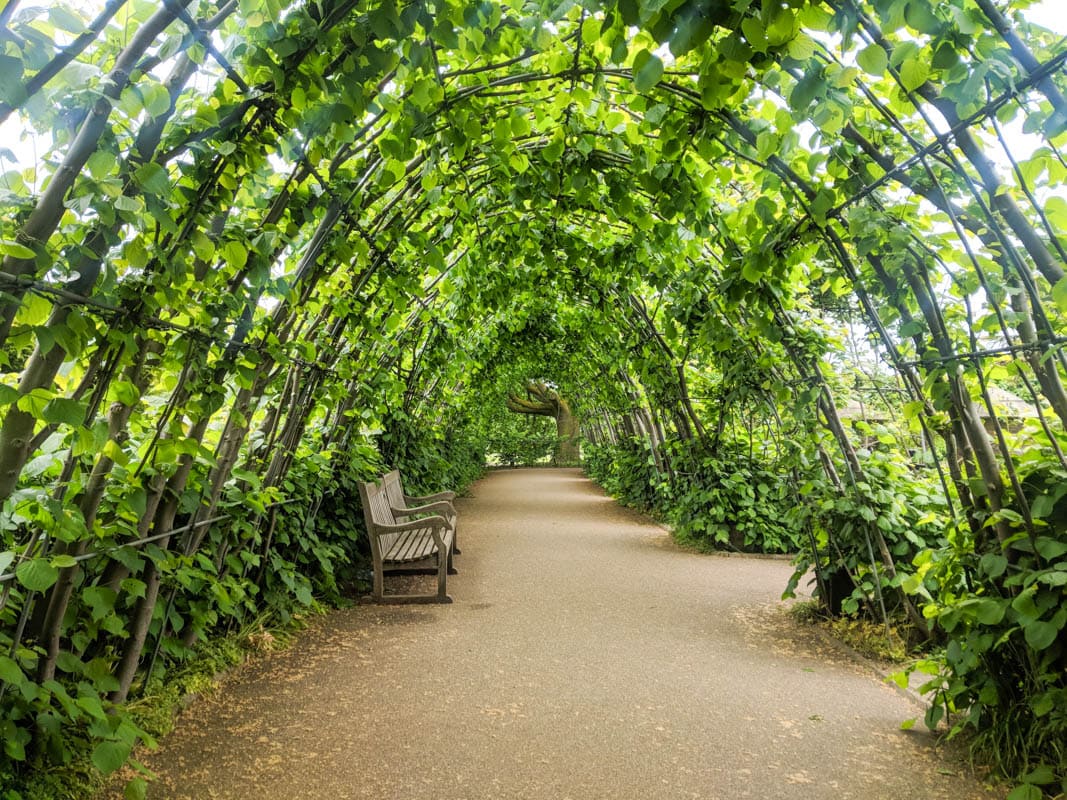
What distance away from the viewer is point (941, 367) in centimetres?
226

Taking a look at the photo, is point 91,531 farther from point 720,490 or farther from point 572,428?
point 572,428

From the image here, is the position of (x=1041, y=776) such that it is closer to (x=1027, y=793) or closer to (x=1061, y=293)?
(x=1027, y=793)

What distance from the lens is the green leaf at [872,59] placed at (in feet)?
4.80

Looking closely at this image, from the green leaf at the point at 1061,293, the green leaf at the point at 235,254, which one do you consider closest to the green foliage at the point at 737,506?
the green leaf at the point at 1061,293

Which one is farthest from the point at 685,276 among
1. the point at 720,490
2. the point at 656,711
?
the point at 720,490

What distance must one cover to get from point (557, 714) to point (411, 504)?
3.99 meters

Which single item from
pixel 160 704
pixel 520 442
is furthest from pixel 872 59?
pixel 520 442

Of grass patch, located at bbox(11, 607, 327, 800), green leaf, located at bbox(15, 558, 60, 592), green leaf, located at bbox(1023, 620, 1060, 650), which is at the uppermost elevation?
green leaf, located at bbox(15, 558, 60, 592)

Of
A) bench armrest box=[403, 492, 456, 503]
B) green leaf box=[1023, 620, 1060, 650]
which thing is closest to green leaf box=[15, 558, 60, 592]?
green leaf box=[1023, 620, 1060, 650]

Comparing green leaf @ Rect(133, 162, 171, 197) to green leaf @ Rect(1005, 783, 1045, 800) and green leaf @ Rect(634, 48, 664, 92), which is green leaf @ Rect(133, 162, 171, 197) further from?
green leaf @ Rect(1005, 783, 1045, 800)

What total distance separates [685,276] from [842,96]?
257cm

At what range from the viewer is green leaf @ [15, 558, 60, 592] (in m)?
1.58

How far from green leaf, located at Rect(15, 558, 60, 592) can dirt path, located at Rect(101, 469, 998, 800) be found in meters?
0.98

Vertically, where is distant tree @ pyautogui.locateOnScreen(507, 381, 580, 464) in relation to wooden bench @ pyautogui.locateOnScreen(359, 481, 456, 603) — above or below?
above
